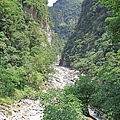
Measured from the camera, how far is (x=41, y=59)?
34.8m

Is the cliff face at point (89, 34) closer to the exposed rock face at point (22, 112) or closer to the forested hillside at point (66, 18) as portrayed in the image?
the exposed rock face at point (22, 112)

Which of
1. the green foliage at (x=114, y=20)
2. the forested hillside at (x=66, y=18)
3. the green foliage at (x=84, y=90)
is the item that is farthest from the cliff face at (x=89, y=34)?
the forested hillside at (x=66, y=18)

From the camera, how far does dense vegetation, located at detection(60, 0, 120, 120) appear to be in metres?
7.49

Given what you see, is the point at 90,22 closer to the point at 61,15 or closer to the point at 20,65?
the point at 20,65

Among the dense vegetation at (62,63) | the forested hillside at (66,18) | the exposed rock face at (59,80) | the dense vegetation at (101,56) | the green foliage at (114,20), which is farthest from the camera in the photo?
the forested hillside at (66,18)

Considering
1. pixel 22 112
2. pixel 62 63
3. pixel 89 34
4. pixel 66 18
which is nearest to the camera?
pixel 22 112

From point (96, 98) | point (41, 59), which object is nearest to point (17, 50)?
point (41, 59)

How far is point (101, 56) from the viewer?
1790 inches

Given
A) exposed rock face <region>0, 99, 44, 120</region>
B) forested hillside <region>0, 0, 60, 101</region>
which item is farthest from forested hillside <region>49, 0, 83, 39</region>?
exposed rock face <region>0, 99, 44, 120</region>

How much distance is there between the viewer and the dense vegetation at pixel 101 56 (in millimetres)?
7491

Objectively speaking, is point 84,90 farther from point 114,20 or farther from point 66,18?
point 66,18

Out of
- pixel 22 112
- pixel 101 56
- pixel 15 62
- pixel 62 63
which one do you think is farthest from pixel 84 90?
pixel 62 63

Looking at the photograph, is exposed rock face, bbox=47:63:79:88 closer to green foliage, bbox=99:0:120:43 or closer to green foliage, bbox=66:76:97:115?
green foliage, bbox=66:76:97:115

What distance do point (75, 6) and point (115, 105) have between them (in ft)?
628
